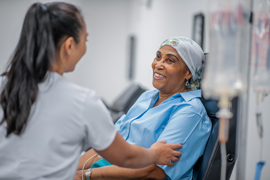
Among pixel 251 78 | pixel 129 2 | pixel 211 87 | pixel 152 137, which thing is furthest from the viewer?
pixel 129 2

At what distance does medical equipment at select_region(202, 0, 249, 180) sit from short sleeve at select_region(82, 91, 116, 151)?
34 cm

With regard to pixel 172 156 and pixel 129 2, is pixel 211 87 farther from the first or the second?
pixel 129 2

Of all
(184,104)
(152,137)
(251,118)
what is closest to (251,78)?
(184,104)

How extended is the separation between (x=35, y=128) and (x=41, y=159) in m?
0.10

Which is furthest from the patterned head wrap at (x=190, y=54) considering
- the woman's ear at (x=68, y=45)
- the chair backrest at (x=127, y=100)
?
the chair backrest at (x=127, y=100)

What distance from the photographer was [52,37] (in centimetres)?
88

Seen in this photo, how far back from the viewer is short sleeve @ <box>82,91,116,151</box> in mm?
880

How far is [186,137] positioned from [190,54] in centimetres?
49

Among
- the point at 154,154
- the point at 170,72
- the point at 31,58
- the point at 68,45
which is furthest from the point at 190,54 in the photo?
the point at 31,58

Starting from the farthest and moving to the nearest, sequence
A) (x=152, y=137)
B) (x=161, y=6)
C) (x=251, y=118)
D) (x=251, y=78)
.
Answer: (x=161, y=6) < (x=251, y=118) < (x=152, y=137) < (x=251, y=78)

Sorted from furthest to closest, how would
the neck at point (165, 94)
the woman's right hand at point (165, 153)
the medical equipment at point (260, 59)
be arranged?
1. the neck at point (165, 94)
2. the woman's right hand at point (165, 153)
3. the medical equipment at point (260, 59)

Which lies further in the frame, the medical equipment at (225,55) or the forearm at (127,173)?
the forearm at (127,173)

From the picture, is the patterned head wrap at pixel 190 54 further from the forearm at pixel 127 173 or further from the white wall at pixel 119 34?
the forearm at pixel 127 173

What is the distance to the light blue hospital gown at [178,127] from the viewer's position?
130 cm
